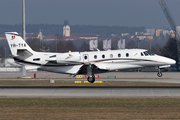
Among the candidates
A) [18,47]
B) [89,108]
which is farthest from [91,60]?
[89,108]

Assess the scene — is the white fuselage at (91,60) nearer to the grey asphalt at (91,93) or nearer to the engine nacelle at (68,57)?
the engine nacelle at (68,57)

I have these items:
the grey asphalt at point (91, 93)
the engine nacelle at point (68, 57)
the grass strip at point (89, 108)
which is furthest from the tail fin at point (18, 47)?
the grass strip at point (89, 108)

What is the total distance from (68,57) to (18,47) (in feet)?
19.6

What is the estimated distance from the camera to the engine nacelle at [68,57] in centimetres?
3388

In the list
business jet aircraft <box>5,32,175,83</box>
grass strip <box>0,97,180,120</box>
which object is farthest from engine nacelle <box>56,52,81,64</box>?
grass strip <box>0,97,180,120</box>

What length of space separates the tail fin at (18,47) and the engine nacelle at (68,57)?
339 cm

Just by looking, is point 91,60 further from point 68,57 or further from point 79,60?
point 68,57

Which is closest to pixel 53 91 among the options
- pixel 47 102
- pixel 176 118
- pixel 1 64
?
pixel 47 102

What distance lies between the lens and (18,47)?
35.0m

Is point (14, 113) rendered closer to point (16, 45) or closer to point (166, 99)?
point (166, 99)

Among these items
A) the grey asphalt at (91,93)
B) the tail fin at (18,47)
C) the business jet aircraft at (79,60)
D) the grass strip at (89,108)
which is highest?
the tail fin at (18,47)

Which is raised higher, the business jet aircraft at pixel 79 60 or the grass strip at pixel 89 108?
the business jet aircraft at pixel 79 60

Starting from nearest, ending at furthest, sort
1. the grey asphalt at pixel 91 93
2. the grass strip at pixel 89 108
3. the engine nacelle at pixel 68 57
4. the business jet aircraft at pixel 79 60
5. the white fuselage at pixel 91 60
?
the grass strip at pixel 89 108, the grey asphalt at pixel 91 93, the engine nacelle at pixel 68 57, the business jet aircraft at pixel 79 60, the white fuselage at pixel 91 60

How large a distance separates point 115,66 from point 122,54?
1595 millimetres
